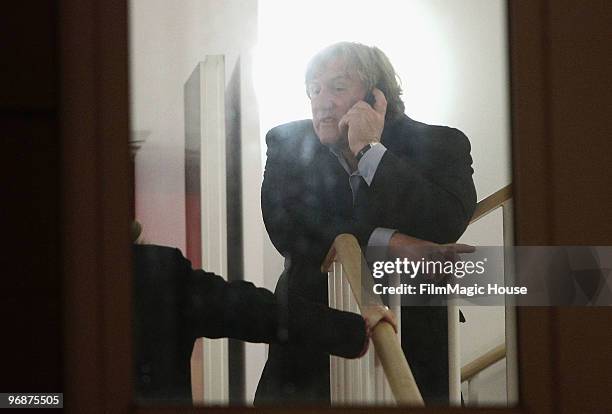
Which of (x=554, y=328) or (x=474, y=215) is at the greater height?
(x=474, y=215)

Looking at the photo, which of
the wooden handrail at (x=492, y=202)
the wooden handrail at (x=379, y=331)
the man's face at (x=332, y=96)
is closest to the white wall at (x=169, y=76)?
the man's face at (x=332, y=96)

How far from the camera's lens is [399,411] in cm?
107

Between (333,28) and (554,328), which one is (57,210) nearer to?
(333,28)

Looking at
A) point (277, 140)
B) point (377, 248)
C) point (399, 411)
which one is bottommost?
point (399, 411)

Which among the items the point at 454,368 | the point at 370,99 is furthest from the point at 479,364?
the point at 370,99

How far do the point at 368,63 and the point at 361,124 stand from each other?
0.29 ft

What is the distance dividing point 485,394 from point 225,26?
64 cm

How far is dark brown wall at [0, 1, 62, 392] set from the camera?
107cm

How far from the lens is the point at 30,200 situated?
1.08 meters

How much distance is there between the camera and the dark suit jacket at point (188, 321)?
1.09 metres

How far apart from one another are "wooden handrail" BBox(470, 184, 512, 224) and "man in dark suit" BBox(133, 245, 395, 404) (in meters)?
0.20

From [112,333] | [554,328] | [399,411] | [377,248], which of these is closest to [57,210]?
[112,333]

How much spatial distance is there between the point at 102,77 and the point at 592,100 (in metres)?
0.71

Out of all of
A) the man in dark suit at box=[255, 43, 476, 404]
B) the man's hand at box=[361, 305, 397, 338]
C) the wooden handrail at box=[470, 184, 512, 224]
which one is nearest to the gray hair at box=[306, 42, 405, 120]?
the man in dark suit at box=[255, 43, 476, 404]
